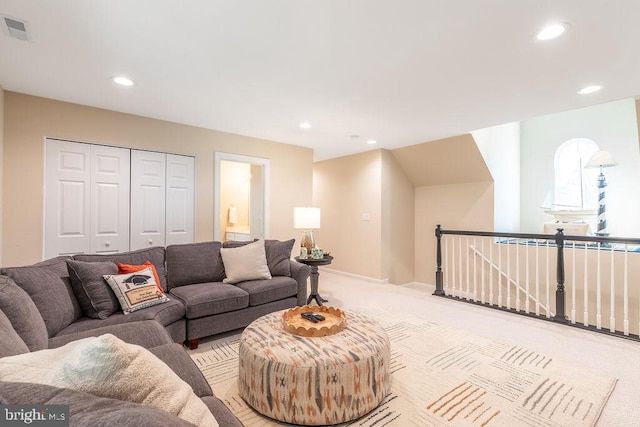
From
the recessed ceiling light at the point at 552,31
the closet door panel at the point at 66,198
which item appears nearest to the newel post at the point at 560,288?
the recessed ceiling light at the point at 552,31

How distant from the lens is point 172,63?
242cm

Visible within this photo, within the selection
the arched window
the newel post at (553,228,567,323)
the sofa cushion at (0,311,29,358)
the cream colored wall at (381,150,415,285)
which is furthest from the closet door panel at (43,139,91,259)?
the arched window

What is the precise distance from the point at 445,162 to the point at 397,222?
4.33ft

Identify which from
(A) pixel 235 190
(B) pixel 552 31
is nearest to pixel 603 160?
(B) pixel 552 31

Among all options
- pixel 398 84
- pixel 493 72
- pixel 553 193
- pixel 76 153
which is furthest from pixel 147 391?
pixel 553 193

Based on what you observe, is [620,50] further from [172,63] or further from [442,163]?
[172,63]

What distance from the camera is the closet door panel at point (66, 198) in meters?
3.19

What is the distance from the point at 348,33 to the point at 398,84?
926 mm

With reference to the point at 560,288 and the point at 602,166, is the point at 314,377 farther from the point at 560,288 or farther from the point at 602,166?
the point at 602,166

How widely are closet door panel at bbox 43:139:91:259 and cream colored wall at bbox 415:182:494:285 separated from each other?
5.18 metres

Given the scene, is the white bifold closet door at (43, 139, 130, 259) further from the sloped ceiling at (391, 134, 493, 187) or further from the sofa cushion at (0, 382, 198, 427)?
the sloped ceiling at (391, 134, 493, 187)

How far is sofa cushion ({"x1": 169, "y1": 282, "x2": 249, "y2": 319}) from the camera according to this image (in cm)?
256

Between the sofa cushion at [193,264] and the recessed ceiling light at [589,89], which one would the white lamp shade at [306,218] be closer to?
the sofa cushion at [193,264]

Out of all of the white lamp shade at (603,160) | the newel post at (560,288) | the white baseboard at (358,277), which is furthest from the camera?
the white baseboard at (358,277)
